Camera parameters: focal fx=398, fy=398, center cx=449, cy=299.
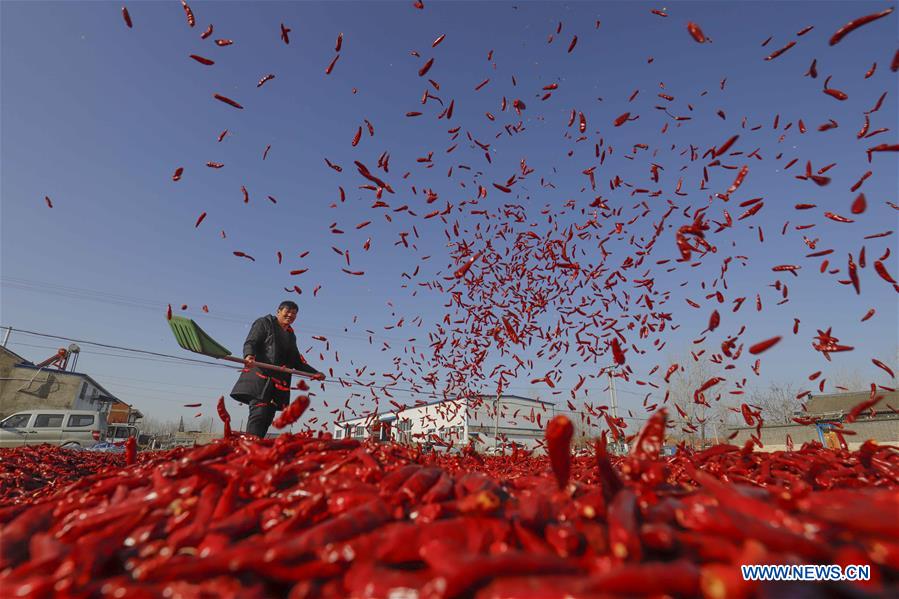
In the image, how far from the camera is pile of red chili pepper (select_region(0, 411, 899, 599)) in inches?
49.2

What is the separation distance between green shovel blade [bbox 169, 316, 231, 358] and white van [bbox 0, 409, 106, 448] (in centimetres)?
1553

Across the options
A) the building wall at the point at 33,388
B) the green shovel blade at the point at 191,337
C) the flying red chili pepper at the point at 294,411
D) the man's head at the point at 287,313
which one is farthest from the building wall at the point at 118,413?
the flying red chili pepper at the point at 294,411

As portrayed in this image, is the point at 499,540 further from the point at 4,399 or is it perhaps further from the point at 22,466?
the point at 4,399

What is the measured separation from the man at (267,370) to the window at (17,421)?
68.1 feet

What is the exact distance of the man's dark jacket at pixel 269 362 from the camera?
6.66 m

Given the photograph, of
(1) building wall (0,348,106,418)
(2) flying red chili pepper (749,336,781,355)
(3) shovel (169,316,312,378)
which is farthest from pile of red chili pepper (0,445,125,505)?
(1) building wall (0,348,106,418)

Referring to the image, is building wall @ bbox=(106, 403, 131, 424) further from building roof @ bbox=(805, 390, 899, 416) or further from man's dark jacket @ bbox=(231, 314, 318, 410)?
building roof @ bbox=(805, 390, 899, 416)

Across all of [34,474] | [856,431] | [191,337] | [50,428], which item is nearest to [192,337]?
[191,337]

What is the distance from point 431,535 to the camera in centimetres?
156

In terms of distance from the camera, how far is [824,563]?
4.12 ft

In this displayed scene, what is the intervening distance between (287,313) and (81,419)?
819 inches

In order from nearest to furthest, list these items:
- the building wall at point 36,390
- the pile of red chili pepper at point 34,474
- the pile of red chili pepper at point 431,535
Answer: the pile of red chili pepper at point 431,535
the pile of red chili pepper at point 34,474
the building wall at point 36,390

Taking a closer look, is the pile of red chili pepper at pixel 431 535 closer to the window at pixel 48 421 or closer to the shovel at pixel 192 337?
the shovel at pixel 192 337

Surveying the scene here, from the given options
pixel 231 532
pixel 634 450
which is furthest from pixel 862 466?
pixel 231 532
